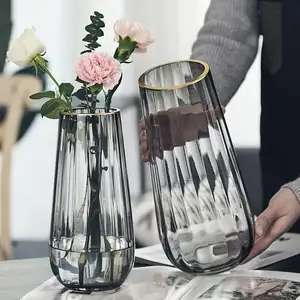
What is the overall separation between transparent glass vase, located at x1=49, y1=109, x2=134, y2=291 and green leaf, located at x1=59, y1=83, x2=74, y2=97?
24 mm

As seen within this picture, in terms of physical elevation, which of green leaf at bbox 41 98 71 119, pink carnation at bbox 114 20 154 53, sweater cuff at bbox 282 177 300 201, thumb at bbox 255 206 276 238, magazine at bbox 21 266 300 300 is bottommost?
magazine at bbox 21 266 300 300

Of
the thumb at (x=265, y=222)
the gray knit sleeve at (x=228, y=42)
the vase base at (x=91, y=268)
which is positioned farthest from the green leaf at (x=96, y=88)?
the gray knit sleeve at (x=228, y=42)

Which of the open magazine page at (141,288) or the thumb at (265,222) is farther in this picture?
the thumb at (265,222)

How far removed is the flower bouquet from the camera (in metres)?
0.74

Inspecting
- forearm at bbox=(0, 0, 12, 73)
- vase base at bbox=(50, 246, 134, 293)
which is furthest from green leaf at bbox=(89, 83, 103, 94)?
forearm at bbox=(0, 0, 12, 73)

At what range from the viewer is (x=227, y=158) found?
0.78 metres

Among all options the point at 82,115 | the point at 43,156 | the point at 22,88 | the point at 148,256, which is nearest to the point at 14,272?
the point at 148,256

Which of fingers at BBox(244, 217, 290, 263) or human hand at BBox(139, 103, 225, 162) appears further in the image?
fingers at BBox(244, 217, 290, 263)

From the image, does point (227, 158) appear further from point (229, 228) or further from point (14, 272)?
point (14, 272)

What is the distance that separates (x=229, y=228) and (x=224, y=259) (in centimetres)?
4

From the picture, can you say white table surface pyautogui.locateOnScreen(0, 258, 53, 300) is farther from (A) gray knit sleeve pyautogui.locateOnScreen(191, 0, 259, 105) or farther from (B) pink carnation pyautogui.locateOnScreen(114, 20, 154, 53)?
(A) gray knit sleeve pyautogui.locateOnScreen(191, 0, 259, 105)

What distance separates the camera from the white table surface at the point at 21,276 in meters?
0.82

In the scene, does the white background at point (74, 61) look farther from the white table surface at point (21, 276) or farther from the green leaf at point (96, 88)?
the green leaf at point (96, 88)

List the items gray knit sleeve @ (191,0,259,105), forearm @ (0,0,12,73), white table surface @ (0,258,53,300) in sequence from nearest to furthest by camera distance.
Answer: white table surface @ (0,258,53,300) < gray knit sleeve @ (191,0,259,105) < forearm @ (0,0,12,73)
